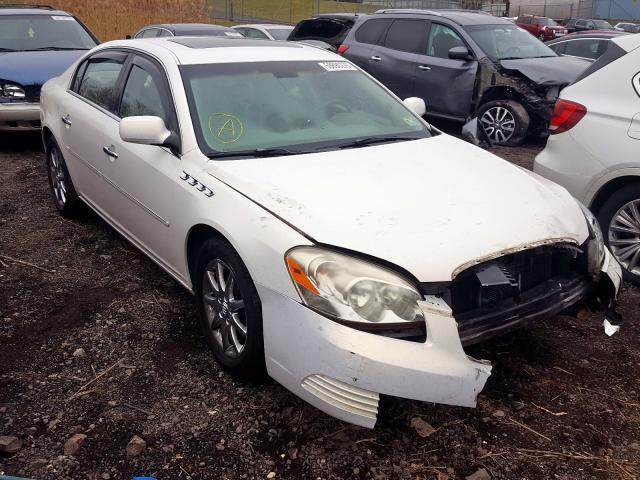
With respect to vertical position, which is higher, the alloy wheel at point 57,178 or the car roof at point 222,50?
the car roof at point 222,50

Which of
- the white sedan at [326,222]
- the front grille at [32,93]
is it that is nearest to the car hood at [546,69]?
the white sedan at [326,222]

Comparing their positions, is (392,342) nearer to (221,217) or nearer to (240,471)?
(240,471)

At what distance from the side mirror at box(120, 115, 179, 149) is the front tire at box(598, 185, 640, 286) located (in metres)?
2.91

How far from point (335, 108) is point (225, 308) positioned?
1.47m

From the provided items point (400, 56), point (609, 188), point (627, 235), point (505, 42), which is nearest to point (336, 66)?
point (609, 188)

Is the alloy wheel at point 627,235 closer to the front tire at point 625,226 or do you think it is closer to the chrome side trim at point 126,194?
the front tire at point 625,226

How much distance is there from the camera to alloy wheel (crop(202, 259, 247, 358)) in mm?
2998

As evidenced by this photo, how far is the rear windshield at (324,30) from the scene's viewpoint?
12000 millimetres

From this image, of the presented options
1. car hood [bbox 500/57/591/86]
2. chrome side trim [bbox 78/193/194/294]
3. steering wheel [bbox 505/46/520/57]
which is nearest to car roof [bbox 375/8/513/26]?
steering wheel [bbox 505/46/520/57]

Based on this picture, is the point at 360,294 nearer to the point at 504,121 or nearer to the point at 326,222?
the point at 326,222

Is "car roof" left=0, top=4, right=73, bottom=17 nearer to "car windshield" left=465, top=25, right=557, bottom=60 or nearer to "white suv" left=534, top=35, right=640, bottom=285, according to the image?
"car windshield" left=465, top=25, right=557, bottom=60

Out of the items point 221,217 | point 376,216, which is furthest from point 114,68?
point 376,216

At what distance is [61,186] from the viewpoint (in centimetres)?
533

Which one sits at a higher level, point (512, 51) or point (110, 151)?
point (512, 51)
